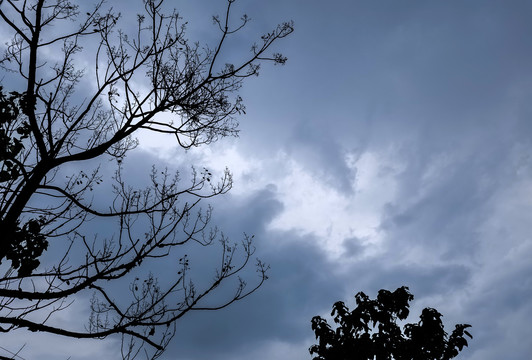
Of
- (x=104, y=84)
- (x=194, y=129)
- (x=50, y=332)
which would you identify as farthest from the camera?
(x=194, y=129)

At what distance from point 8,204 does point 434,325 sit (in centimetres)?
1025

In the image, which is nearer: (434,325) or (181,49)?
(181,49)

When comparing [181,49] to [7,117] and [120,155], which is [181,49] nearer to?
[120,155]

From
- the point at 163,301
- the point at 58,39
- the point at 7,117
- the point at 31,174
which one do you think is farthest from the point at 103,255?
the point at 58,39

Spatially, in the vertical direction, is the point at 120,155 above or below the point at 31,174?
above

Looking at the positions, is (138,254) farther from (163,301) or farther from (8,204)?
(8,204)

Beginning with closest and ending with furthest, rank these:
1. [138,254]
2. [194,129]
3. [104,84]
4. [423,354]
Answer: [138,254] → [104,84] → [194,129] → [423,354]

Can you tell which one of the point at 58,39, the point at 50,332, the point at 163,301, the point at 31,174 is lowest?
the point at 50,332

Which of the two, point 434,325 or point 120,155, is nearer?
point 120,155

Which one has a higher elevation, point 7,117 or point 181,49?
point 181,49

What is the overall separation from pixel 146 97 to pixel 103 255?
2.60 metres

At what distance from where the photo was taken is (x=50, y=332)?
5.04 metres

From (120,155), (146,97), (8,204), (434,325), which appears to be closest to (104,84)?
(146,97)

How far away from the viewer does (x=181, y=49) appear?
7.28m
